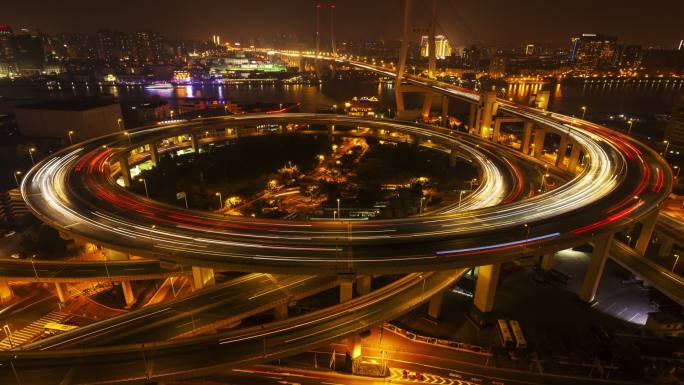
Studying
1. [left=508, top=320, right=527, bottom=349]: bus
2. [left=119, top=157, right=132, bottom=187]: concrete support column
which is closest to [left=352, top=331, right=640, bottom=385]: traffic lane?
[left=508, top=320, right=527, bottom=349]: bus

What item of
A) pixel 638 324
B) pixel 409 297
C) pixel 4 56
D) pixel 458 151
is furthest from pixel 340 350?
pixel 4 56

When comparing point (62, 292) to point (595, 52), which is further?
point (595, 52)

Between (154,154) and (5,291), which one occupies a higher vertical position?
(154,154)

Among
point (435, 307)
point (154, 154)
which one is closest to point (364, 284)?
point (435, 307)

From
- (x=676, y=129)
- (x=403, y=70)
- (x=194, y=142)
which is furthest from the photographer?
(x=403, y=70)

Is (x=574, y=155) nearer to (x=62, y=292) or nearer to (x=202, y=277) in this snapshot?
(x=202, y=277)

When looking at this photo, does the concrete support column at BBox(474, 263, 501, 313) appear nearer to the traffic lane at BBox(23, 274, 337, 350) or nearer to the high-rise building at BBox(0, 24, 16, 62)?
the traffic lane at BBox(23, 274, 337, 350)
